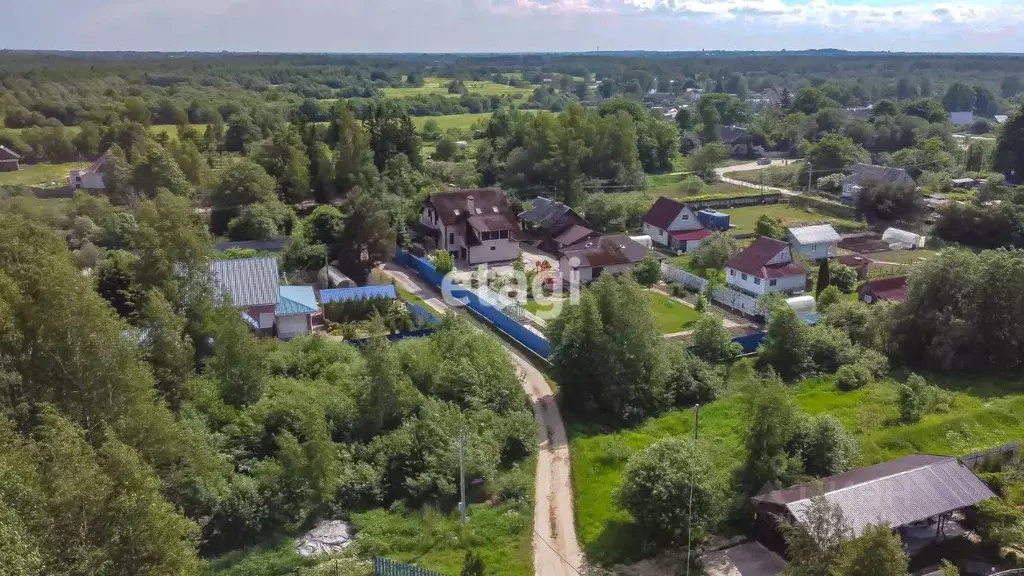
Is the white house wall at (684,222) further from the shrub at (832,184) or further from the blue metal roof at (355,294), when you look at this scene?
the shrub at (832,184)

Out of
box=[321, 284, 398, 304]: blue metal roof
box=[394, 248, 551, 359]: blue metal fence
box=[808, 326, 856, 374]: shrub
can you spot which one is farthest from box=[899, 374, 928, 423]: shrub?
box=[321, 284, 398, 304]: blue metal roof

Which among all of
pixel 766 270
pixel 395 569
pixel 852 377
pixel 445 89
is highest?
pixel 445 89

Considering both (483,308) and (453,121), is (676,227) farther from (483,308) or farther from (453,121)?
(453,121)

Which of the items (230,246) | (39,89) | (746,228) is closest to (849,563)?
(230,246)

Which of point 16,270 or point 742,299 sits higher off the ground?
point 16,270

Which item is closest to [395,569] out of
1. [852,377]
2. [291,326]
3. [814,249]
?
[291,326]

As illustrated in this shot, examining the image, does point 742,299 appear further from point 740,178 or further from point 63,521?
point 740,178
